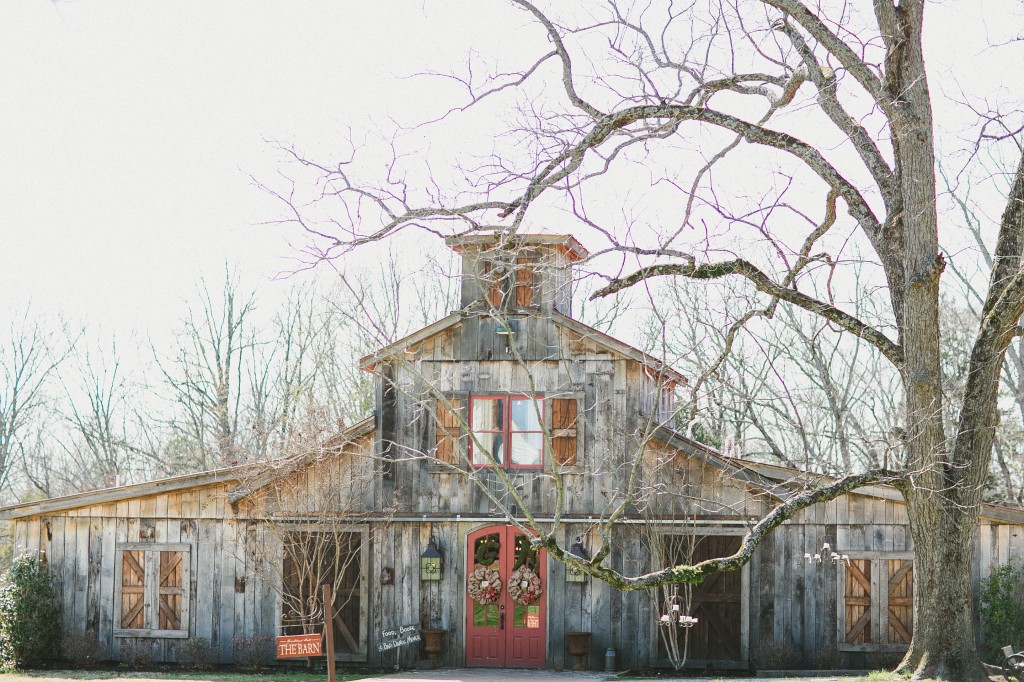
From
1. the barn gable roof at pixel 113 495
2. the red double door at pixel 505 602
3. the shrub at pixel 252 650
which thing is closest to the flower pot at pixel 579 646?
the red double door at pixel 505 602

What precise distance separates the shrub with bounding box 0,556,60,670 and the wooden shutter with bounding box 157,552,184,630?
1.76 metres

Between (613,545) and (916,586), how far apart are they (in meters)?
5.51

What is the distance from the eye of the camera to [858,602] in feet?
59.4

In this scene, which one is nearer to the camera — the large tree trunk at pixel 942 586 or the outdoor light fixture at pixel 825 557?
the large tree trunk at pixel 942 586

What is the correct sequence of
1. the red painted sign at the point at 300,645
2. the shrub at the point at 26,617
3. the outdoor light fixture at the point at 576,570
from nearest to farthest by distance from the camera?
the red painted sign at the point at 300,645
the outdoor light fixture at the point at 576,570
the shrub at the point at 26,617

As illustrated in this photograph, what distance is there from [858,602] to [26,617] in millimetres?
13257

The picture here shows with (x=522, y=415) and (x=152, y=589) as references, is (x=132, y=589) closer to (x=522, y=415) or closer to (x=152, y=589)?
(x=152, y=589)

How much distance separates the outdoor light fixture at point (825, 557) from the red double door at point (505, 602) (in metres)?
4.15

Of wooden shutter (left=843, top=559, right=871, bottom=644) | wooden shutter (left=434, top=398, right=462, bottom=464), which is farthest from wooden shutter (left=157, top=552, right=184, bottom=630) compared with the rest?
wooden shutter (left=843, top=559, right=871, bottom=644)

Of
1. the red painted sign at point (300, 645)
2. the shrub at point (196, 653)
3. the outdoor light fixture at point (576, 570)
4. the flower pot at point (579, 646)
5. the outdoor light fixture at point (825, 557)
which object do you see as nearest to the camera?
the red painted sign at point (300, 645)

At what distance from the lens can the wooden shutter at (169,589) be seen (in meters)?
19.5

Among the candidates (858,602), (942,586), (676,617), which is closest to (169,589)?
(676,617)

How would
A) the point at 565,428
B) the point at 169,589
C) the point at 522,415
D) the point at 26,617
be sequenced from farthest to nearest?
the point at 169,589, the point at 26,617, the point at 522,415, the point at 565,428

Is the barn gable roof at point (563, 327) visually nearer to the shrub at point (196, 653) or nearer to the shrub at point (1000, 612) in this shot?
the shrub at point (196, 653)
